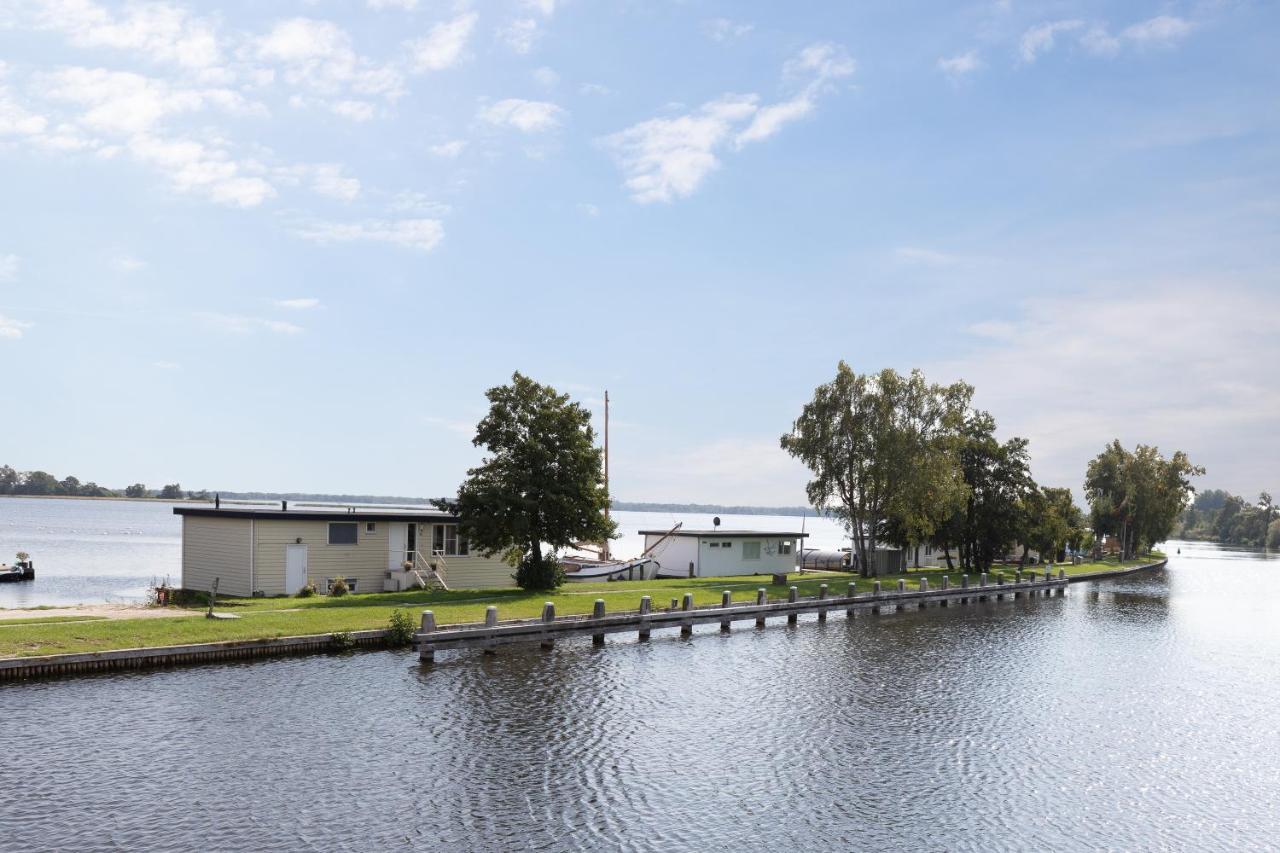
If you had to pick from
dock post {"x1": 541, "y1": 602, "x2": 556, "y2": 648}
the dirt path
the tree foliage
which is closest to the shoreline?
the dirt path

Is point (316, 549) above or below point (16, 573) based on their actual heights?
above

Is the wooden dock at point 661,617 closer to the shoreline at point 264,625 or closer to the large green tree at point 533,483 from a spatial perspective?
the shoreline at point 264,625

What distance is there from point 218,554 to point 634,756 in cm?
2892

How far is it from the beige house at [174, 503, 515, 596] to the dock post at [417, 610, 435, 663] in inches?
553

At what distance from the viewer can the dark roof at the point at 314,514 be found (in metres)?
41.6

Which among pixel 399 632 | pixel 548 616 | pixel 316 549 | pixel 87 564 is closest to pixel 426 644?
pixel 399 632

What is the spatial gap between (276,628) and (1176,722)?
94.4ft

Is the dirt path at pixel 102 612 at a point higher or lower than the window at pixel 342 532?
lower

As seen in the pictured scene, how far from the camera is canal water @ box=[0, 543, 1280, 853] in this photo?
16953mm

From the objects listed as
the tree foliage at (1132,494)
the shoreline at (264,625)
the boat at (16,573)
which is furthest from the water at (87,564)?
the tree foliage at (1132,494)

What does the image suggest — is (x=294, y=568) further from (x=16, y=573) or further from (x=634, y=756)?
(x=16, y=573)

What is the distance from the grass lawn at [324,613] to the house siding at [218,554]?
5.74ft

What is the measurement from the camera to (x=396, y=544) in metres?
45.9

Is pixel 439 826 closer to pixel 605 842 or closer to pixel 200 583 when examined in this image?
pixel 605 842
